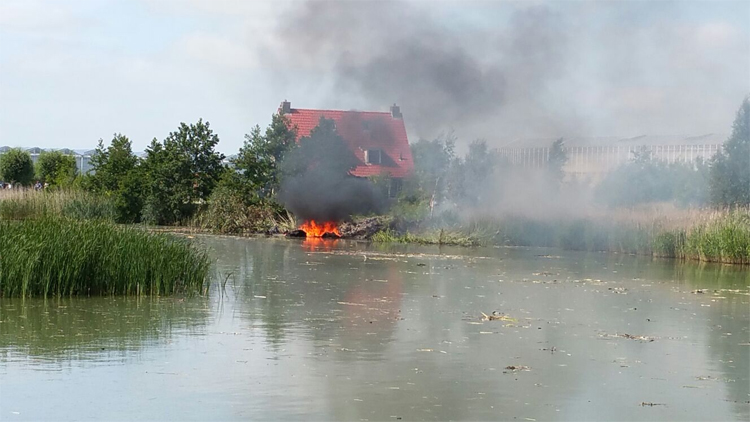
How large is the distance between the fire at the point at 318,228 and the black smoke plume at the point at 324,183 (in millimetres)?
163

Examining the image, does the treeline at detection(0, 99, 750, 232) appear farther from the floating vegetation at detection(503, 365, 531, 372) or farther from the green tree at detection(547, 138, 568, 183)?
the floating vegetation at detection(503, 365, 531, 372)

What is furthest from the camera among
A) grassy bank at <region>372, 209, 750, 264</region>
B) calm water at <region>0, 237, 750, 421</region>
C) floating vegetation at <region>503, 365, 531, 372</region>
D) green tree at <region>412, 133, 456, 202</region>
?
green tree at <region>412, 133, 456, 202</region>

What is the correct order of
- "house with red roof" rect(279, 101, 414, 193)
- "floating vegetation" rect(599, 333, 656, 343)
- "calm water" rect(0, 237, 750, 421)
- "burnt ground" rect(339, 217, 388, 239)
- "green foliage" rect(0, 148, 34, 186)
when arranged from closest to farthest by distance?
"calm water" rect(0, 237, 750, 421)
"floating vegetation" rect(599, 333, 656, 343)
"burnt ground" rect(339, 217, 388, 239)
"house with red roof" rect(279, 101, 414, 193)
"green foliage" rect(0, 148, 34, 186)

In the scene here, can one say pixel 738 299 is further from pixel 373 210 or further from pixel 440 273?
pixel 373 210

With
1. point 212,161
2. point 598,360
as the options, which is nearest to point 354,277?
point 598,360

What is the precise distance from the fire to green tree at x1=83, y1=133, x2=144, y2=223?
20.4 feet

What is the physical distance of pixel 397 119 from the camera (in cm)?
3894

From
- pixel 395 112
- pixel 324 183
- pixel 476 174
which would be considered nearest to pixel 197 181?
pixel 324 183

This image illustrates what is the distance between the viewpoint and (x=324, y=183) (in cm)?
3478

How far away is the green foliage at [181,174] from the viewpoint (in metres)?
36.2

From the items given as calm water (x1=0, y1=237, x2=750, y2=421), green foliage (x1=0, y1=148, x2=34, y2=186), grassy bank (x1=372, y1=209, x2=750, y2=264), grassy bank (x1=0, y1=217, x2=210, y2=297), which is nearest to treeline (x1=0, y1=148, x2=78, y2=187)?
green foliage (x1=0, y1=148, x2=34, y2=186)

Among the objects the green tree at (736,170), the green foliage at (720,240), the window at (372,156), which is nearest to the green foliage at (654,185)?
the green tree at (736,170)

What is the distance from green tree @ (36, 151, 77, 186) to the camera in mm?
46425

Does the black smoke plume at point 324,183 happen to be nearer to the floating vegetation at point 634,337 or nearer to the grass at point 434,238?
the grass at point 434,238
